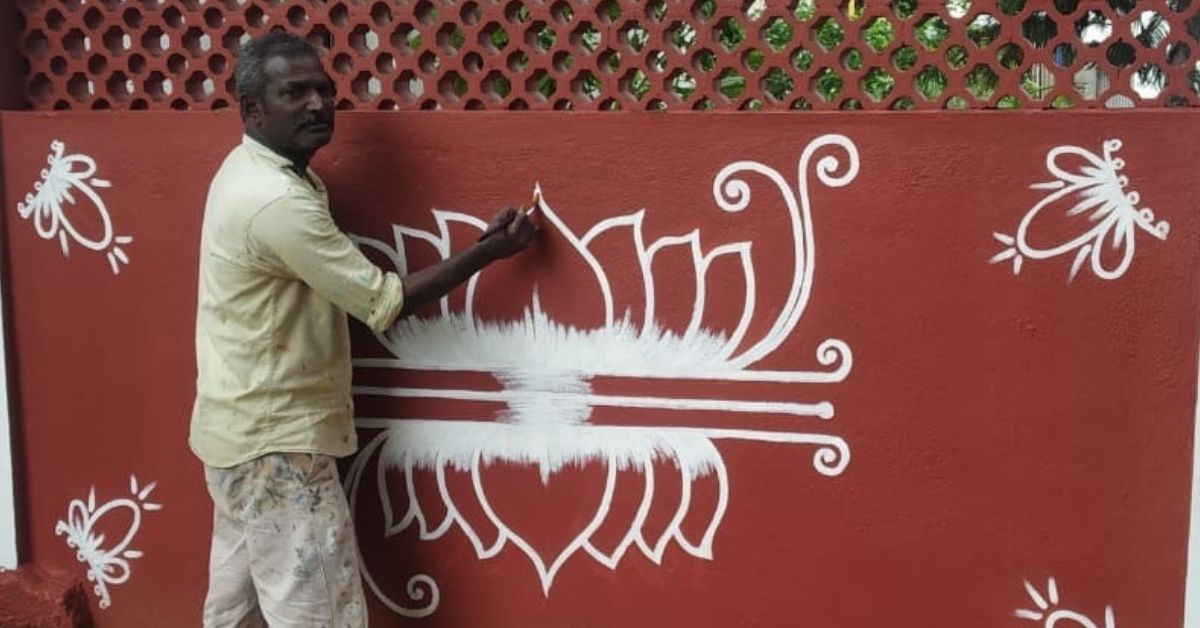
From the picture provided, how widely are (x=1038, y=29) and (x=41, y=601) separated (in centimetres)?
289

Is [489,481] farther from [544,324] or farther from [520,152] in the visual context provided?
[520,152]

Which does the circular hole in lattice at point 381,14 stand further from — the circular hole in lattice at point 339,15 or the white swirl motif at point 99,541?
the white swirl motif at point 99,541

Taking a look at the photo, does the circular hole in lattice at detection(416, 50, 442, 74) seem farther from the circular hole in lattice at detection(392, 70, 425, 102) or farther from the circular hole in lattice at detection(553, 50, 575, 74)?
the circular hole in lattice at detection(553, 50, 575, 74)

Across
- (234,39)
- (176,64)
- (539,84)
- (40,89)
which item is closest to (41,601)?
(40,89)

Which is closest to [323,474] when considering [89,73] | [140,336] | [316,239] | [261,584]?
[261,584]

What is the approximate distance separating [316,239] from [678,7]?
3.14 ft

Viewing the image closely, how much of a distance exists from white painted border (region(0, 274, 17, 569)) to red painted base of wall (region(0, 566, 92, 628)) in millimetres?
53

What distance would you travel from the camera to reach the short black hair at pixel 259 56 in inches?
94.0

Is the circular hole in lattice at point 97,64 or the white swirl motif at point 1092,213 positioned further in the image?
the circular hole in lattice at point 97,64

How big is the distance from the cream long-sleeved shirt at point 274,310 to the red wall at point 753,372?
0.28 m

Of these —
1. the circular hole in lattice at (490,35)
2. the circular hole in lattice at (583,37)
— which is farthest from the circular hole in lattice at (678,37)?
the circular hole in lattice at (490,35)

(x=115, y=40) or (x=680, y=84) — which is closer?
(x=680, y=84)

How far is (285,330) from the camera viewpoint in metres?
2.42

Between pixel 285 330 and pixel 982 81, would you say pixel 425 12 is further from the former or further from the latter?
pixel 982 81
